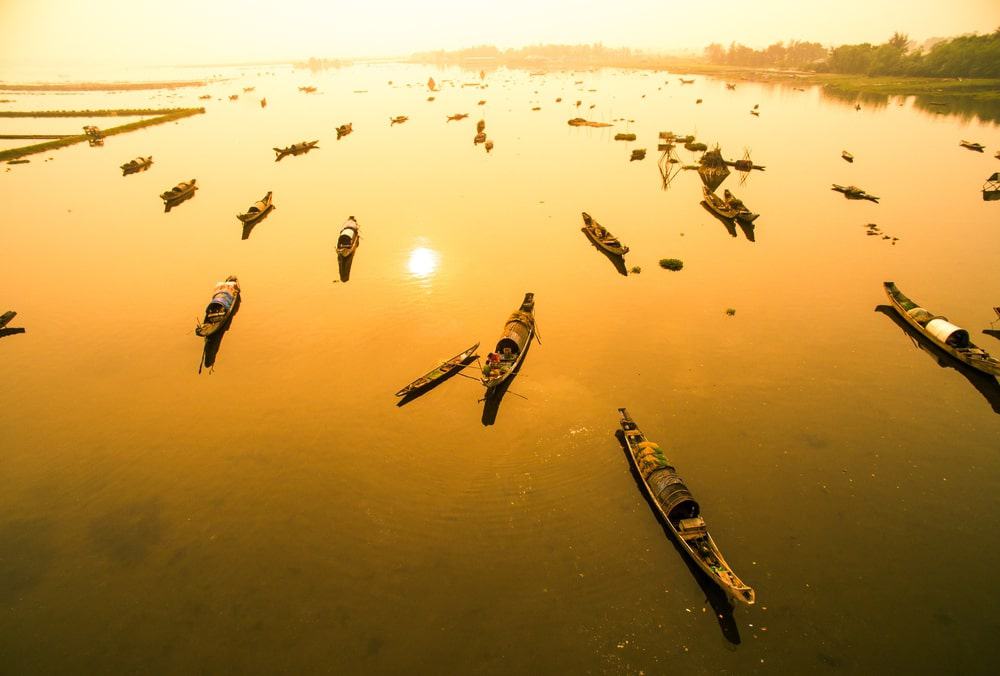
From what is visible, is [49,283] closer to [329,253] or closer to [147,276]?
[147,276]

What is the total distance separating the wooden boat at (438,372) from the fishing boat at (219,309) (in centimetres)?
1439

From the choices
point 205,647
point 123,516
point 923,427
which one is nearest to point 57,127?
point 123,516

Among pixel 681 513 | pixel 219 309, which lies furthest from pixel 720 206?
pixel 219 309

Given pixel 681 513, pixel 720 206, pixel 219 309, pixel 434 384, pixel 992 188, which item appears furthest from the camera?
pixel 992 188

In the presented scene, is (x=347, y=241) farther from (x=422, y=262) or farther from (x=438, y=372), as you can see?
(x=438, y=372)

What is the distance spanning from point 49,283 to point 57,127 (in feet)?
289

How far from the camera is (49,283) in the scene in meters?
34.6

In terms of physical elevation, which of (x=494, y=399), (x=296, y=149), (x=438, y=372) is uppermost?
(x=296, y=149)

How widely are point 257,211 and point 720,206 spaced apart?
171 ft

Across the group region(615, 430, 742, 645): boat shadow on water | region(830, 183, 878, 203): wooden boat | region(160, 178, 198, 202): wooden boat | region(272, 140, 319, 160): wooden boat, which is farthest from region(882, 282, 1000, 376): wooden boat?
region(272, 140, 319, 160): wooden boat

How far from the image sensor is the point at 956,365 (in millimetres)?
24797

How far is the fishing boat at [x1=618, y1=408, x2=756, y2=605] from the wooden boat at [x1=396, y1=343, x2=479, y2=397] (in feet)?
36.2

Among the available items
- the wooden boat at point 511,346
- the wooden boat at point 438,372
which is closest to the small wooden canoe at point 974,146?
the wooden boat at point 511,346

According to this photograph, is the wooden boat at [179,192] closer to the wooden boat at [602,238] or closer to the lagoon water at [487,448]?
the lagoon water at [487,448]
